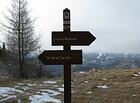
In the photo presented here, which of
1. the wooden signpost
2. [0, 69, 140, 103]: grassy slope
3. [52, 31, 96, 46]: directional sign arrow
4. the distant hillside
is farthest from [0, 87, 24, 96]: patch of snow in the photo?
the distant hillside

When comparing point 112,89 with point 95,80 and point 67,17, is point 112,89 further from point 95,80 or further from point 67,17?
point 67,17

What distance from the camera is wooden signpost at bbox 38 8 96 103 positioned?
35.1 ft

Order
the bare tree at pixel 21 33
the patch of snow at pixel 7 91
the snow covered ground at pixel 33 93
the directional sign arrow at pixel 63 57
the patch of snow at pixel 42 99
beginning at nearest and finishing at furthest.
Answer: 1. the directional sign arrow at pixel 63 57
2. the patch of snow at pixel 42 99
3. the snow covered ground at pixel 33 93
4. the patch of snow at pixel 7 91
5. the bare tree at pixel 21 33

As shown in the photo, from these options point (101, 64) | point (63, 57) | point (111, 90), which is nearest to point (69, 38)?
point (63, 57)

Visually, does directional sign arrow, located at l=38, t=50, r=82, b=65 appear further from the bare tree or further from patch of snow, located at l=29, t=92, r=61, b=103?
the bare tree

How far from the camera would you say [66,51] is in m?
10.7

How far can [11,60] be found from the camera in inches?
1286

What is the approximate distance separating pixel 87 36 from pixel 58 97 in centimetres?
557

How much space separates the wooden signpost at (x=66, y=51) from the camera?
10688 mm

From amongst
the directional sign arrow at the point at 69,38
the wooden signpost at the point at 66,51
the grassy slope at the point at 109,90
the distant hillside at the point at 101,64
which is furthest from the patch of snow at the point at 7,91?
the distant hillside at the point at 101,64

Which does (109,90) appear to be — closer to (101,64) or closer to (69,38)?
(69,38)

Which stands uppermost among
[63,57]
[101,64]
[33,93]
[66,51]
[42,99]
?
[66,51]

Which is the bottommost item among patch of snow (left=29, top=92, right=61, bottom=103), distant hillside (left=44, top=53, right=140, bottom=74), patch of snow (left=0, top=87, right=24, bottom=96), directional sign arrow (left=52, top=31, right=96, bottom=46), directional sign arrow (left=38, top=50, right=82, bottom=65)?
patch of snow (left=29, top=92, right=61, bottom=103)

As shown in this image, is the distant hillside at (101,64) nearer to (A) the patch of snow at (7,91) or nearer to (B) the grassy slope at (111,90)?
(B) the grassy slope at (111,90)
